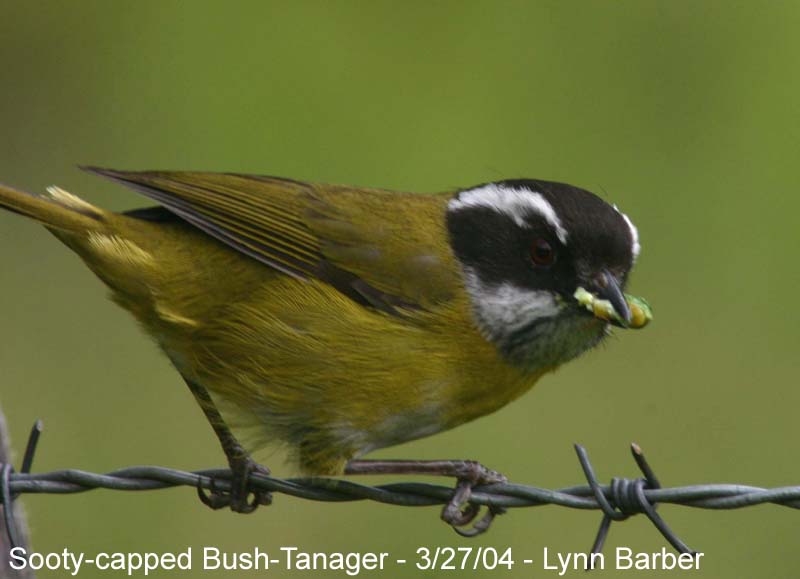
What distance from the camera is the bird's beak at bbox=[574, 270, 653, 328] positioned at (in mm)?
4848

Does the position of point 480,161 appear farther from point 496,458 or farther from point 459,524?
point 459,524

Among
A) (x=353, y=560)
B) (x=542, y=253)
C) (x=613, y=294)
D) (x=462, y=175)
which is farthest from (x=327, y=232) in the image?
(x=462, y=175)

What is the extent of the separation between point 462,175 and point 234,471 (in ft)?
14.0

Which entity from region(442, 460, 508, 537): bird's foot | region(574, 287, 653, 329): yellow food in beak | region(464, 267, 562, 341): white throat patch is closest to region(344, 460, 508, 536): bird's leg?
region(442, 460, 508, 537): bird's foot

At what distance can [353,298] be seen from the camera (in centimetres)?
523

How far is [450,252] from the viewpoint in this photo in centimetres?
540

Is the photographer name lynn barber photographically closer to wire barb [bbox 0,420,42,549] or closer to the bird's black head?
the bird's black head

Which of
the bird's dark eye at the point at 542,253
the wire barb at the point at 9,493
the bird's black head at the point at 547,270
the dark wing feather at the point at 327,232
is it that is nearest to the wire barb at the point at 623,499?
the bird's black head at the point at 547,270

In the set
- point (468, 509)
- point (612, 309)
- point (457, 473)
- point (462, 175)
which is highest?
point (462, 175)

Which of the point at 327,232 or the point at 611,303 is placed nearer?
the point at 611,303

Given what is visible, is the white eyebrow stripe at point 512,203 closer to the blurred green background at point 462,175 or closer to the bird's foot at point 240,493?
the bird's foot at point 240,493

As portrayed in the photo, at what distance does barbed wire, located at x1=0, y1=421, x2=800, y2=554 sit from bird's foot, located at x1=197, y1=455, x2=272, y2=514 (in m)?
0.28

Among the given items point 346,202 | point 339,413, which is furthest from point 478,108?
point 339,413

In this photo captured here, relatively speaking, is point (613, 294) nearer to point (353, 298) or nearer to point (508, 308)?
Result: point (508, 308)
